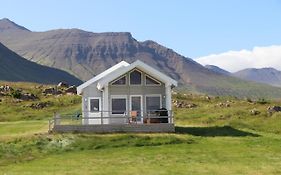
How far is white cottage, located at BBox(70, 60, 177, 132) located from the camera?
46.9 meters

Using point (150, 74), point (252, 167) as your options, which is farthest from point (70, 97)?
point (252, 167)

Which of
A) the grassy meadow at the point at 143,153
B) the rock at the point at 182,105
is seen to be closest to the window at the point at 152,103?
the grassy meadow at the point at 143,153

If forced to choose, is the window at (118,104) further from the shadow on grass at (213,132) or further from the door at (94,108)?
the shadow on grass at (213,132)

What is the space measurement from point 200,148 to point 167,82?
1245cm

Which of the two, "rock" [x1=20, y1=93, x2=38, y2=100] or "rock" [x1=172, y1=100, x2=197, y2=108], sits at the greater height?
"rock" [x1=20, y1=93, x2=38, y2=100]

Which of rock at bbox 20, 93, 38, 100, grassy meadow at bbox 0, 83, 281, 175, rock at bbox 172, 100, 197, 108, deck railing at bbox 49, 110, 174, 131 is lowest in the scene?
grassy meadow at bbox 0, 83, 281, 175

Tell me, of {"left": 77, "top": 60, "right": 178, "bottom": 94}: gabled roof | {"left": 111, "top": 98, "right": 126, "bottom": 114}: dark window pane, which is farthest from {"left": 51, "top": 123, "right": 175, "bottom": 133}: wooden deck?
{"left": 77, "top": 60, "right": 178, "bottom": 94}: gabled roof

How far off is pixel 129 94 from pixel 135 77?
5.66ft

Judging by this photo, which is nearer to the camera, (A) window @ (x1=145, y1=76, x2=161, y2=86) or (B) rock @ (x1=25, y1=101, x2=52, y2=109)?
(A) window @ (x1=145, y1=76, x2=161, y2=86)

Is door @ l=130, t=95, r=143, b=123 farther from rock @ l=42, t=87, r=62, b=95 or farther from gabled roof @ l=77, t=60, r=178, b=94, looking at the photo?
rock @ l=42, t=87, r=62, b=95

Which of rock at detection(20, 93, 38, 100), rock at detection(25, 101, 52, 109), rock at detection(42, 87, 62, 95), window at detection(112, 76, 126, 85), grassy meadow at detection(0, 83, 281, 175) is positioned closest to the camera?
grassy meadow at detection(0, 83, 281, 175)

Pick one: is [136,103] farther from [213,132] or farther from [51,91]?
[51,91]

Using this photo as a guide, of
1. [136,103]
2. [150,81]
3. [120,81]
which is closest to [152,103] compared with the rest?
[136,103]

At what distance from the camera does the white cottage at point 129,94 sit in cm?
4691
